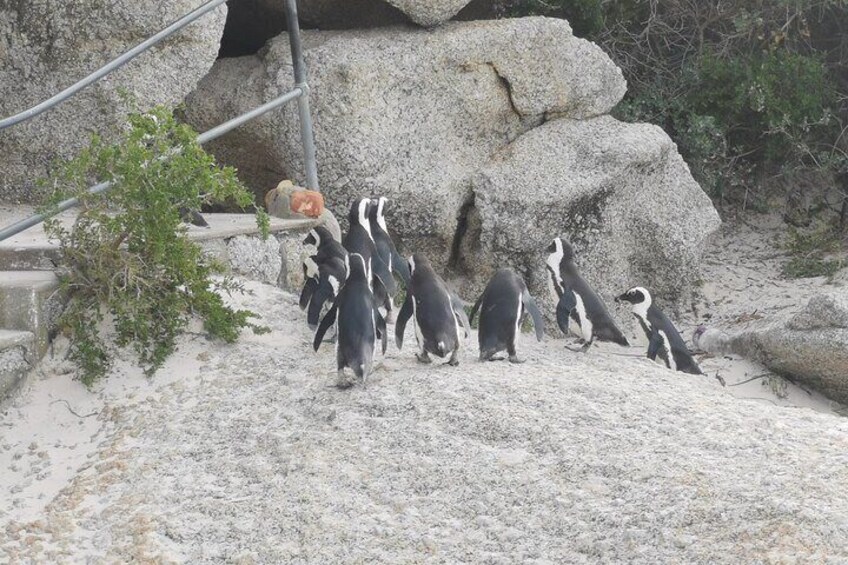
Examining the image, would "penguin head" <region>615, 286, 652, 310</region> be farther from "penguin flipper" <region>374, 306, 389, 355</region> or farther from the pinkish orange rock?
"penguin flipper" <region>374, 306, 389, 355</region>

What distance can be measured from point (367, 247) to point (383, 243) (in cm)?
33

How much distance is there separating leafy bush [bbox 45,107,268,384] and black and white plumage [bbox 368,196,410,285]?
1.51 metres

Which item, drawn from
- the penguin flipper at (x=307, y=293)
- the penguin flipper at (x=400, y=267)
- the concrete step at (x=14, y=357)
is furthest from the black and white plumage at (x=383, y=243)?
the concrete step at (x=14, y=357)

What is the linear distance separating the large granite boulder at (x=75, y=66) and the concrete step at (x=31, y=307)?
179 centimetres

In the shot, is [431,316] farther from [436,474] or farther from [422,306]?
[436,474]

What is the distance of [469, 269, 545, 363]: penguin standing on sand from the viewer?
6.36 metres

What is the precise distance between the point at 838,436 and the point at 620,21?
625cm

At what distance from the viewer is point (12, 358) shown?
5.69 m

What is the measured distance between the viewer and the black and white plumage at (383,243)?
7434mm

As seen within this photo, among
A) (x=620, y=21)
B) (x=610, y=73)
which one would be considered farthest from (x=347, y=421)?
(x=620, y=21)

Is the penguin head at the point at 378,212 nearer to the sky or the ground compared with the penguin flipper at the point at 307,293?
nearer to the sky

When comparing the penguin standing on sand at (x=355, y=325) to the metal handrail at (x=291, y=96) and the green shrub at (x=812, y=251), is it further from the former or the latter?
the green shrub at (x=812, y=251)

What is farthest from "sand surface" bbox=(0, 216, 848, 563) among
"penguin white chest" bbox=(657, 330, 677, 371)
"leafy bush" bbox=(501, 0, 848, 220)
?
"leafy bush" bbox=(501, 0, 848, 220)

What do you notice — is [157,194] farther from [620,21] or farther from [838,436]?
[620,21]
